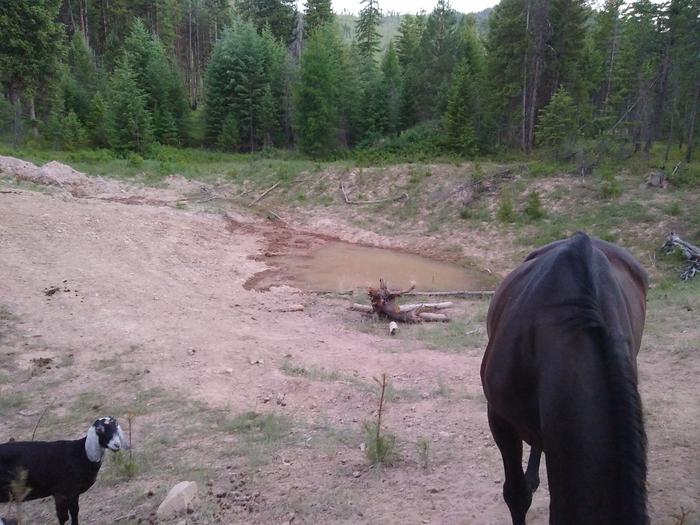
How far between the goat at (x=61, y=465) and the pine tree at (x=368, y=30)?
45707mm

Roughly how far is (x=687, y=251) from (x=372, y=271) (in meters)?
9.15

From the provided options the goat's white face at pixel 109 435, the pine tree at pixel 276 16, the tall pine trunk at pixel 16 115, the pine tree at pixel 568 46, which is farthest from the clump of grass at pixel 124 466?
the pine tree at pixel 276 16

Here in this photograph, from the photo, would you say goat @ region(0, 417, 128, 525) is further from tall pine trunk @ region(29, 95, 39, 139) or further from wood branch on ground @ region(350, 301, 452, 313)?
tall pine trunk @ region(29, 95, 39, 139)

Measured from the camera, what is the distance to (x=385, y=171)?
85.1 feet

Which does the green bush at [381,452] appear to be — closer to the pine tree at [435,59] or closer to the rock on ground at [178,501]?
the rock on ground at [178,501]

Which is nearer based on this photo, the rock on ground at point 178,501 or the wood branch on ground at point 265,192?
the rock on ground at point 178,501

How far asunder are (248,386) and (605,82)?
36952mm

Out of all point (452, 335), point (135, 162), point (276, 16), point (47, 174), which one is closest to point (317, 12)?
point (276, 16)

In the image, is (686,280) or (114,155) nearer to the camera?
(686,280)

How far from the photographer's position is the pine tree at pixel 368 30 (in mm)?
46656

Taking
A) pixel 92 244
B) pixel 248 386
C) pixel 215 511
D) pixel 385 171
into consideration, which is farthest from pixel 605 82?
pixel 215 511

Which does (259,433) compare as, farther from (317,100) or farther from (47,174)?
(317,100)

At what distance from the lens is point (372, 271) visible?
16906 mm

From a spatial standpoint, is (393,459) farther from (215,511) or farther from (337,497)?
(215,511)
